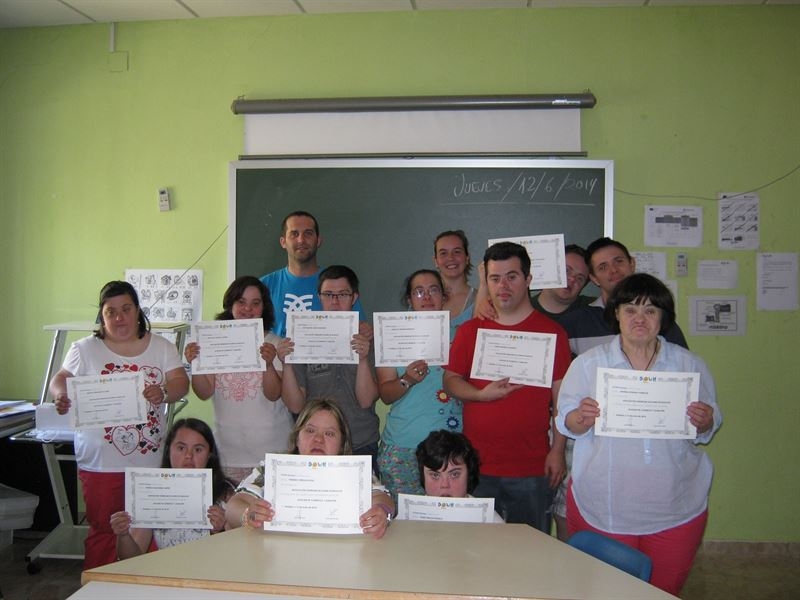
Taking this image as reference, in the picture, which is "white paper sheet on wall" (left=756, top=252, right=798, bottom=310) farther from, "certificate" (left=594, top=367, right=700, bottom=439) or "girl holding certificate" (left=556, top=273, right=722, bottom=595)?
"certificate" (left=594, top=367, right=700, bottom=439)

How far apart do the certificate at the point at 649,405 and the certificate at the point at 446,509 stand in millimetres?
478

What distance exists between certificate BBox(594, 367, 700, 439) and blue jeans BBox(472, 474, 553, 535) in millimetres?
592

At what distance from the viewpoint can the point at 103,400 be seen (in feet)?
9.45

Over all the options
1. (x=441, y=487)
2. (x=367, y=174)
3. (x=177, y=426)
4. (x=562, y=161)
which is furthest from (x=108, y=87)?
(x=441, y=487)

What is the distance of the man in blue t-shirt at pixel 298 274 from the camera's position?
3650 millimetres

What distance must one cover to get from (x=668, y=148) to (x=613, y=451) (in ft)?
8.05

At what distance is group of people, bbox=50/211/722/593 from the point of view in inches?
90.8

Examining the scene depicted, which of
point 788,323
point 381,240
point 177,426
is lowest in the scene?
point 177,426

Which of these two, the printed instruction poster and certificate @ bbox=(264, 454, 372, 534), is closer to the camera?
certificate @ bbox=(264, 454, 372, 534)

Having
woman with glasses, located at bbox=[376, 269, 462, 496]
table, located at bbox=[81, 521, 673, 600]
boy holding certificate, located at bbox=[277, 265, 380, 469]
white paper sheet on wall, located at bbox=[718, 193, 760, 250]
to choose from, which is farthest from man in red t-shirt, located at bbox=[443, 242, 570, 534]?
white paper sheet on wall, located at bbox=[718, 193, 760, 250]

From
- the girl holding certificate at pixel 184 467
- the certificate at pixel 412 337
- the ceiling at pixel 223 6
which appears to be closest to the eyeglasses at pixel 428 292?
the certificate at pixel 412 337

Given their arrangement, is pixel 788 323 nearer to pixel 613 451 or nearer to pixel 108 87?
pixel 613 451

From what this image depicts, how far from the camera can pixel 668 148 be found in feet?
13.5

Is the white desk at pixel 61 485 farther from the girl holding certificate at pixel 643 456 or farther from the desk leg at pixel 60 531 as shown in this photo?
the girl holding certificate at pixel 643 456
